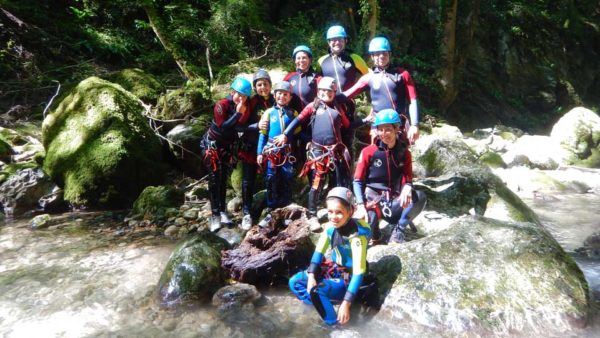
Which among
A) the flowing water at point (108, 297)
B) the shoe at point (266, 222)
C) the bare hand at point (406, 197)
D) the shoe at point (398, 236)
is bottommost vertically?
the flowing water at point (108, 297)

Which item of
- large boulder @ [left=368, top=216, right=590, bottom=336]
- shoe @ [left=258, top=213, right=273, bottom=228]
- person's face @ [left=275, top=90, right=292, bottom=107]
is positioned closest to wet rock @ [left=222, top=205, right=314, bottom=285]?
A: shoe @ [left=258, top=213, right=273, bottom=228]

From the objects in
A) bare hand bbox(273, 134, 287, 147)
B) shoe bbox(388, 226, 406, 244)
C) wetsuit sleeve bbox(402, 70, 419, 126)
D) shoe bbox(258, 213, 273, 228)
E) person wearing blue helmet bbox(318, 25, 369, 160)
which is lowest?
shoe bbox(388, 226, 406, 244)

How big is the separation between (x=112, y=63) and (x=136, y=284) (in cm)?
856

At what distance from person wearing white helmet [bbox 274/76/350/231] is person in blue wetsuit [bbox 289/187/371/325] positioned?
3.96ft

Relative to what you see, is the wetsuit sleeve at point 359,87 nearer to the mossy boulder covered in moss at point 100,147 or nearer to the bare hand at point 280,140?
the bare hand at point 280,140

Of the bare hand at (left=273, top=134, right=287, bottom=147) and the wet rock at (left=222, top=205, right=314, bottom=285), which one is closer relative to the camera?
the wet rock at (left=222, top=205, right=314, bottom=285)

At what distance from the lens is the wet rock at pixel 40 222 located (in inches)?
252

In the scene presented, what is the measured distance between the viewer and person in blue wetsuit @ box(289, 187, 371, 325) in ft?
12.5

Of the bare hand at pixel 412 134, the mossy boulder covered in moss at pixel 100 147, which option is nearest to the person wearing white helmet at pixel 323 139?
the bare hand at pixel 412 134

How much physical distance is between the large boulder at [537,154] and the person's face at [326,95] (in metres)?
8.26

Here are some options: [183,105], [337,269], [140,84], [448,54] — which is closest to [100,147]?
[183,105]

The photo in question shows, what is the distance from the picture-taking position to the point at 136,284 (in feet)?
15.8

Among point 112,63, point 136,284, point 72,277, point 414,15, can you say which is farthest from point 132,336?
point 414,15

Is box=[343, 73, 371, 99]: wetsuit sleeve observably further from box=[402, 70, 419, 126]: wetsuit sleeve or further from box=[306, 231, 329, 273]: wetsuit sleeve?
box=[306, 231, 329, 273]: wetsuit sleeve
